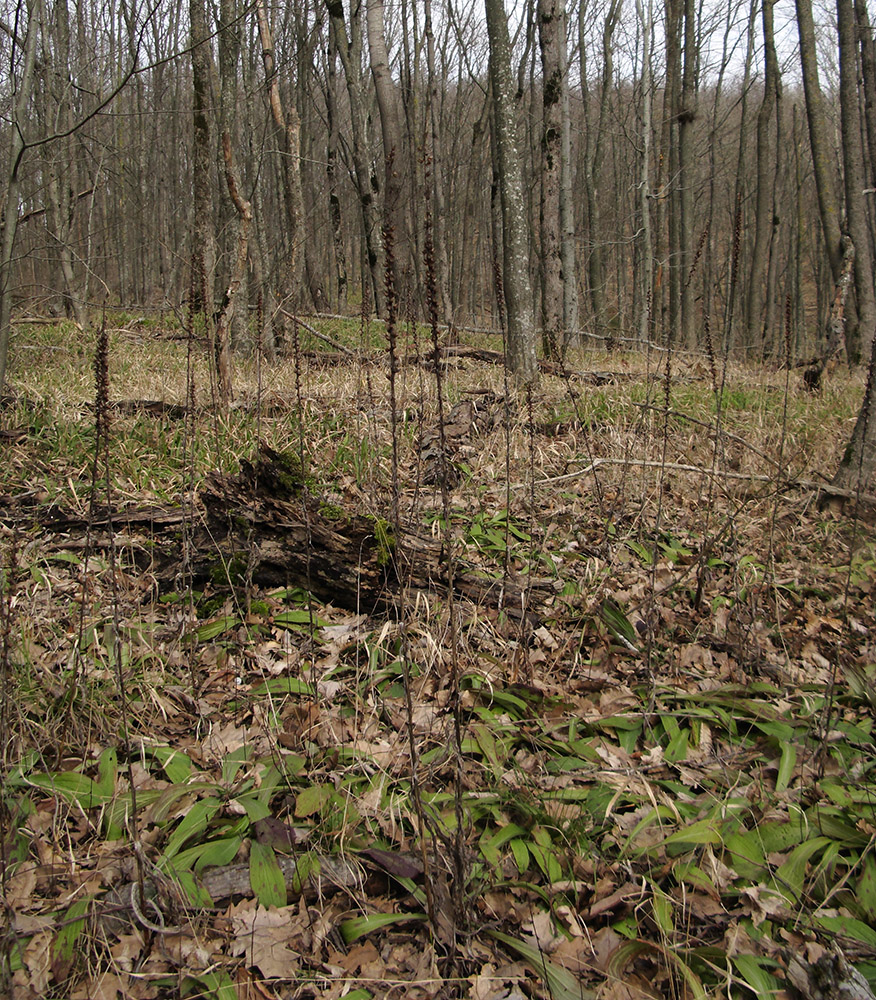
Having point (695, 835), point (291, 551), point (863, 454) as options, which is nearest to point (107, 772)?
point (291, 551)

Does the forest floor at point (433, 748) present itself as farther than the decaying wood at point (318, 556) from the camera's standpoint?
No

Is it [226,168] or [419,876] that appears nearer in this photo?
[419,876]

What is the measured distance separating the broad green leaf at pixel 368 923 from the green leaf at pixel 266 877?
0.20 metres

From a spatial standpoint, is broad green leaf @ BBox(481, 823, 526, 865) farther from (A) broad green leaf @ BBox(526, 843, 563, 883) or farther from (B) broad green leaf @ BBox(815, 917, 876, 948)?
(B) broad green leaf @ BBox(815, 917, 876, 948)

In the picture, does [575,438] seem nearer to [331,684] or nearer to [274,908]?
[331,684]

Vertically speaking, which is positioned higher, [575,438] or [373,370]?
[373,370]

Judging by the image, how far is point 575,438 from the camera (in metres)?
5.02

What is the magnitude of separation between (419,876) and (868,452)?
11.9ft

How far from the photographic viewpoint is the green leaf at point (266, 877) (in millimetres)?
1732

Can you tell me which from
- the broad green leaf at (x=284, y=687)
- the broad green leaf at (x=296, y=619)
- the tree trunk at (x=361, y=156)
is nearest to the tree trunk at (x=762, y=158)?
the tree trunk at (x=361, y=156)

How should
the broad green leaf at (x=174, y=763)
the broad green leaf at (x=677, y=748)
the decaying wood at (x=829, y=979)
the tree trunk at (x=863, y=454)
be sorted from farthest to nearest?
the tree trunk at (x=863, y=454) → the broad green leaf at (x=677, y=748) → the broad green leaf at (x=174, y=763) → the decaying wood at (x=829, y=979)

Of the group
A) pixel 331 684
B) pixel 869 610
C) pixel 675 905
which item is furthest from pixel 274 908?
pixel 869 610

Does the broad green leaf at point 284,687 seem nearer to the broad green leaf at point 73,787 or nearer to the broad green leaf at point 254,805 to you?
the broad green leaf at point 254,805

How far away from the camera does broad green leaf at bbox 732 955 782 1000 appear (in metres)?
1.52
